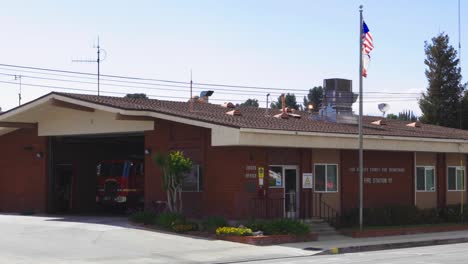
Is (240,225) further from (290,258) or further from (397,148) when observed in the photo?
(397,148)

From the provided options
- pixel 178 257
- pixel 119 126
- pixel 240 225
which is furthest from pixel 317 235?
pixel 119 126

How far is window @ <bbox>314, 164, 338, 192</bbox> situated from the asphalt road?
614cm

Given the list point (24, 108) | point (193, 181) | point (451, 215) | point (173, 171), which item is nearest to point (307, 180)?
point (193, 181)

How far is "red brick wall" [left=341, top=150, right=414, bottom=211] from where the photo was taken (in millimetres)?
28750

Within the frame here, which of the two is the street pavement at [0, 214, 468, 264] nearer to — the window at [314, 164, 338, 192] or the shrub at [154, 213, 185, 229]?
the shrub at [154, 213, 185, 229]

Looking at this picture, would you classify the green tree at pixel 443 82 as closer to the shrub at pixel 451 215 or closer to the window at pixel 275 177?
the shrub at pixel 451 215

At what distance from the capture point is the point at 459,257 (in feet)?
60.5

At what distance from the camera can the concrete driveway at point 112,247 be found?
18266 mm

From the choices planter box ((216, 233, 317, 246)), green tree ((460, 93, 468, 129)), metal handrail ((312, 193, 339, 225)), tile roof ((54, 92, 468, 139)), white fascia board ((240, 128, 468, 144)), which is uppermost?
green tree ((460, 93, 468, 129))

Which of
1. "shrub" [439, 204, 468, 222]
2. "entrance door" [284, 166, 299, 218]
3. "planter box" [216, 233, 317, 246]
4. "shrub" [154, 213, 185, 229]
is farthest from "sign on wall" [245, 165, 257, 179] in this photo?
"shrub" [439, 204, 468, 222]

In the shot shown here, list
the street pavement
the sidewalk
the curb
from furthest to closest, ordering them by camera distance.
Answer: the sidewalk, the curb, the street pavement

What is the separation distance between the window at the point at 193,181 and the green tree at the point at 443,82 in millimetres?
34167

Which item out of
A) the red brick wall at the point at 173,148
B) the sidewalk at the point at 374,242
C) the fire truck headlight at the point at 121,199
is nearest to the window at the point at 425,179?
the sidewalk at the point at 374,242

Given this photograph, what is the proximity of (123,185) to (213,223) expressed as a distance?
34.7 ft
